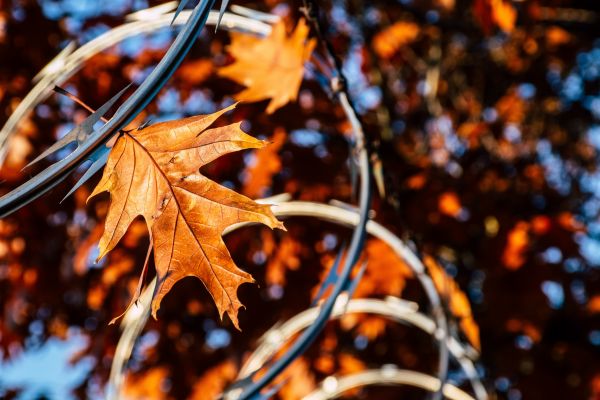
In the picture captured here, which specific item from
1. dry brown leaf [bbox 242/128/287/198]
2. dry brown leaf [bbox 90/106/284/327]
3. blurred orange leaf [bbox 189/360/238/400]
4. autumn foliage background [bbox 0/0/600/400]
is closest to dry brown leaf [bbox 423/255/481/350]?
autumn foliage background [bbox 0/0/600/400]

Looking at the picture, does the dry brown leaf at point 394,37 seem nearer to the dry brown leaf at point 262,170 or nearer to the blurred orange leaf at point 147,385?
the dry brown leaf at point 262,170

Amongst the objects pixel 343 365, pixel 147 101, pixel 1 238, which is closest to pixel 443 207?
pixel 343 365

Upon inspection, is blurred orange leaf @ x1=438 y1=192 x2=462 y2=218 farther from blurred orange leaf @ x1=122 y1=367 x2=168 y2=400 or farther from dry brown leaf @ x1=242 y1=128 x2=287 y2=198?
blurred orange leaf @ x1=122 y1=367 x2=168 y2=400

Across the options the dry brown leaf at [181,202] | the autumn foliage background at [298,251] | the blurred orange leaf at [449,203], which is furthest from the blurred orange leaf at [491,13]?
the dry brown leaf at [181,202]

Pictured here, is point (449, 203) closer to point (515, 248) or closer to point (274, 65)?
point (515, 248)

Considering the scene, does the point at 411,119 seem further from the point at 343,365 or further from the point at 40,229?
the point at 40,229

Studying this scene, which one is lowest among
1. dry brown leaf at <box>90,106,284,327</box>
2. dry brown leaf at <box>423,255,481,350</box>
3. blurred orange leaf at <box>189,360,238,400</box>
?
blurred orange leaf at <box>189,360,238,400</box>

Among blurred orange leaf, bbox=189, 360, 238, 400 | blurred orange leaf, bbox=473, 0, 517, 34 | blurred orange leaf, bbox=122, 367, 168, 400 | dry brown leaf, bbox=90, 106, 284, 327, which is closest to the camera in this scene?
dry brown leaf, bbox=90, 106, 284, 327
